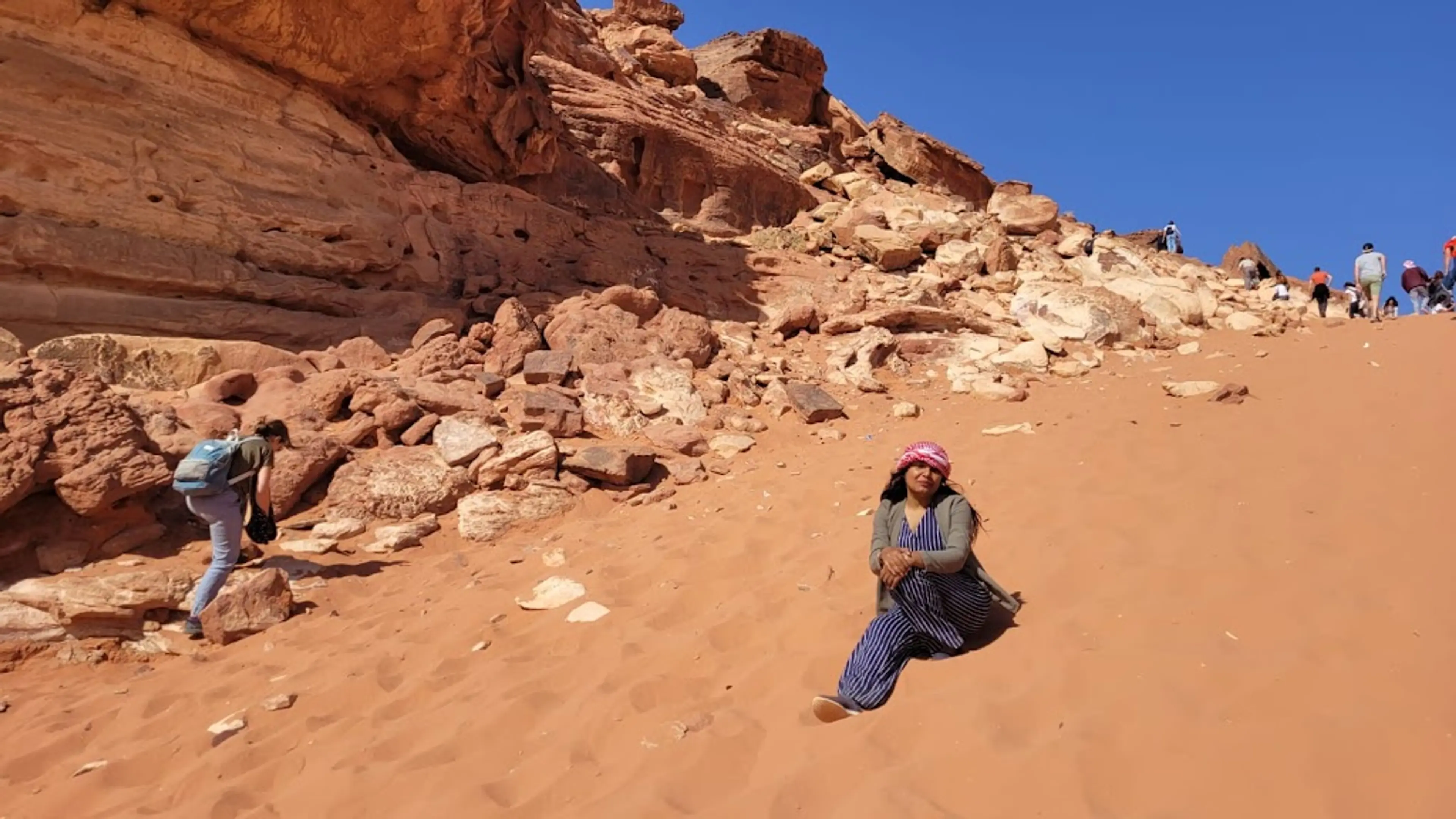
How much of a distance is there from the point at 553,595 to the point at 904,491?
7.10 feet

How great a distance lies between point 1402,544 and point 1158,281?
11.0 metres

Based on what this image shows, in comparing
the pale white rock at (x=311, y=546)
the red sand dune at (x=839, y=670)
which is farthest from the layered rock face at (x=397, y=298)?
the red sand dune at (x=839, y=670)

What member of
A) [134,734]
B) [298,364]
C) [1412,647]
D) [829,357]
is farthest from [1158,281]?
[134,734]

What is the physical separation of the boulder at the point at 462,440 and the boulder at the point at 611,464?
2.26 feet

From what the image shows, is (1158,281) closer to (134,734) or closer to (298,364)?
(298,364)

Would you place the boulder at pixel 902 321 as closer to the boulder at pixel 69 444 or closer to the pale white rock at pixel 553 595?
the pale white rock at pixel 553 595

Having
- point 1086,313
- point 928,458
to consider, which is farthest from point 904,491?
point 1086,313

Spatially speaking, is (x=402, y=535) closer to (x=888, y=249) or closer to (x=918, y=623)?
(x=918, y=623)

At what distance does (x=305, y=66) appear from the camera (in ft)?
31.3

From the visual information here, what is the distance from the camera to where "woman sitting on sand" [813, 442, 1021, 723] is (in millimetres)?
2672

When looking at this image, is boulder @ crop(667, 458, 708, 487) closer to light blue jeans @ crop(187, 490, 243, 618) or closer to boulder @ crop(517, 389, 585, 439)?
boulder @ crop(517, 389, 585, 439)

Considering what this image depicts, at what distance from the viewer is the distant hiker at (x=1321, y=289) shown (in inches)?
495

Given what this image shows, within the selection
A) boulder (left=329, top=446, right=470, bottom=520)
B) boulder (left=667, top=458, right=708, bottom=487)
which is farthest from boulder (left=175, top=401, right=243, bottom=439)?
boulder (left=667, top=458, right=708, bottom=487)

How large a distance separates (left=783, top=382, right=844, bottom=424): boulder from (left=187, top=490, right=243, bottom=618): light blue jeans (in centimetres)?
519
